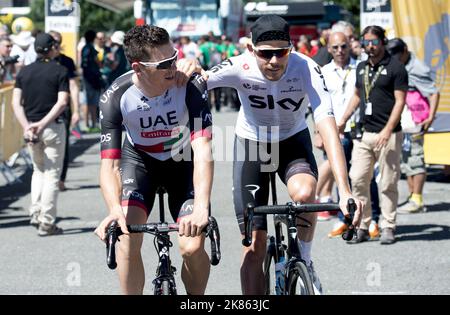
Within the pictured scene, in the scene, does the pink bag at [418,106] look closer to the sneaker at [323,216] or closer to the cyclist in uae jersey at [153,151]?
the sneaker at [323,216]

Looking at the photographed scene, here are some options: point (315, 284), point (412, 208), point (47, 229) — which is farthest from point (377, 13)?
point (315, 284)

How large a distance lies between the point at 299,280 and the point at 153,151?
4.42ft

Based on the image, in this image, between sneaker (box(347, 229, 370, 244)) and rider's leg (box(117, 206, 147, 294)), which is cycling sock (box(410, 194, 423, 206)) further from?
rider's leg (box(117, 206, 147, 294))

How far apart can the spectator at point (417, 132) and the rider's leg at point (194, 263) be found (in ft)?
23.4

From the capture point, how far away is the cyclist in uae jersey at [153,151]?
20.6 ft

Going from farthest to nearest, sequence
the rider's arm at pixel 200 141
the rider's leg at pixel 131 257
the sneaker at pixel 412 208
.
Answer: the sneaker at pixel 412 208
the rider's leg at pixel 131 257
the rider's arm at pixel 200 141

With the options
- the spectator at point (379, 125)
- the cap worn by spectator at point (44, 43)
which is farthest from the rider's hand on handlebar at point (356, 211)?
the cap worn by spectator at point (44, 43)

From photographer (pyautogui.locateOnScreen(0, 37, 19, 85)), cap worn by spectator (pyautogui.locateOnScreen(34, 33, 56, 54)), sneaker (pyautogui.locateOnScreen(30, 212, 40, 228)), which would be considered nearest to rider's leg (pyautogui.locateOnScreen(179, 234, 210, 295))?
sneaker (pyautogui.locateOnScreen(30, 212, 40, 228))

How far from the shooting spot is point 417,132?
554 inches

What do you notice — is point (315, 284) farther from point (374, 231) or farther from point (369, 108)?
point (374, 231)

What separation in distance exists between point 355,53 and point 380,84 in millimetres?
3986

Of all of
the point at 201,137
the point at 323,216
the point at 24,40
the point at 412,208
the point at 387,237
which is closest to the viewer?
the point at 201,137
